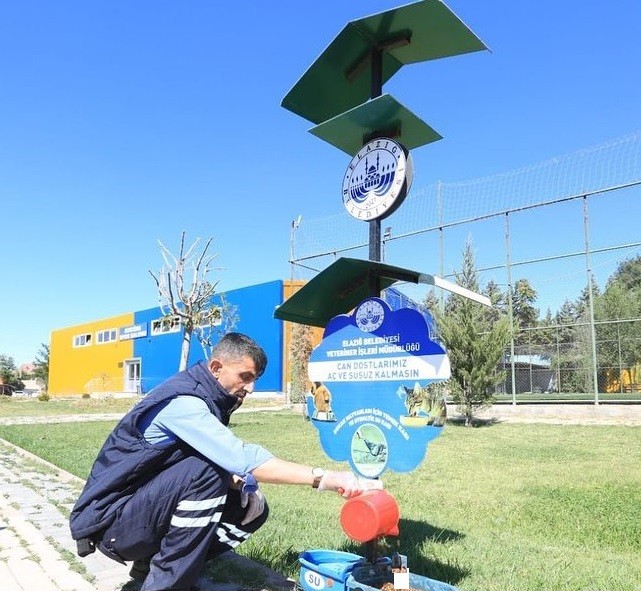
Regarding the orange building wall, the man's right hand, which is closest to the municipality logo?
the man's right hand

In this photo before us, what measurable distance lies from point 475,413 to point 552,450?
20.5ft

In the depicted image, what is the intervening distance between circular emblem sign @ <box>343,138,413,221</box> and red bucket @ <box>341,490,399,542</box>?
144 centimetres

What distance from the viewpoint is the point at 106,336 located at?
47.8 meters

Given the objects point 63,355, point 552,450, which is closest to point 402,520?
point 552,450

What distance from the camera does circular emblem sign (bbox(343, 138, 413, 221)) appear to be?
3.18m

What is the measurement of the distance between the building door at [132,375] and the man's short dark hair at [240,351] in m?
41.2

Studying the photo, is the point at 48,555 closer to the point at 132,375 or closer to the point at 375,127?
the point at 375,127

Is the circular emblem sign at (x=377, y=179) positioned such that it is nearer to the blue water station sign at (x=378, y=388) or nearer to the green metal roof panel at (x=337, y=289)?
the green metal roof panel at (x=337, y=289)

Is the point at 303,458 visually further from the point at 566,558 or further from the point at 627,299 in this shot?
the point at 627,299

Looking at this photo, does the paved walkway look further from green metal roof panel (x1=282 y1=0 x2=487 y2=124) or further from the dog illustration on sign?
green metal roof panel (x1=282 y1=0 x2=487 y2=124)

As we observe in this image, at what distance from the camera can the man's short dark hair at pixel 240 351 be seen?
2.87 m

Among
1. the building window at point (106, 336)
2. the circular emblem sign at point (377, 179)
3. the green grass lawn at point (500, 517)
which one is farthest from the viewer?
the building window at point (106, 336)

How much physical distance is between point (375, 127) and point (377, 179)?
30 centimetres

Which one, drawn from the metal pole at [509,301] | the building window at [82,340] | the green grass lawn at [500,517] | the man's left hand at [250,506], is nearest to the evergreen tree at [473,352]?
the metal pole at [509,301]
